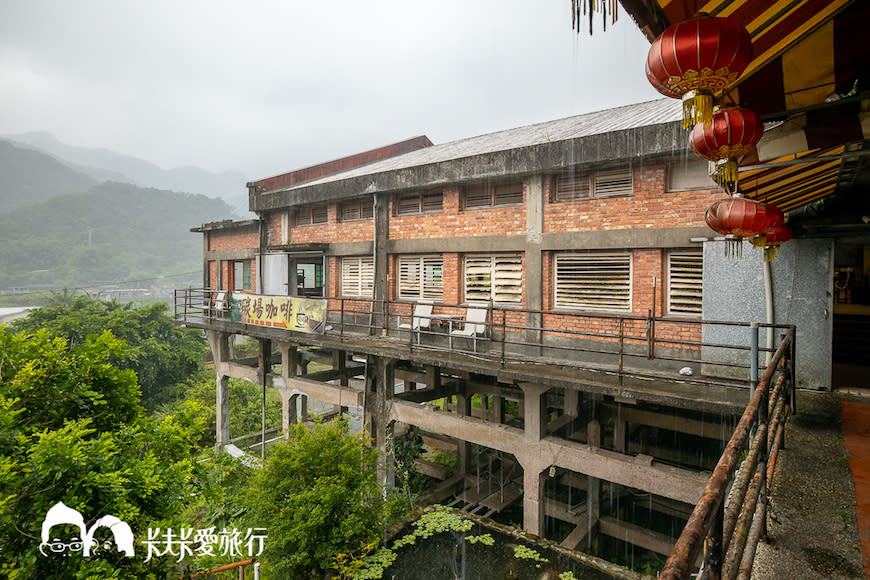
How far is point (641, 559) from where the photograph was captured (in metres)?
9.00

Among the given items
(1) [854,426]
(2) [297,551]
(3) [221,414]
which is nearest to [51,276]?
(3) [221,414]

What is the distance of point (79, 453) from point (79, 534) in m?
0.66

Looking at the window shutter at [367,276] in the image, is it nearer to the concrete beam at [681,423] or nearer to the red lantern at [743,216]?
the concrete beam at [681,423]

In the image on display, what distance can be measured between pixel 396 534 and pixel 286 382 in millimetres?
6111

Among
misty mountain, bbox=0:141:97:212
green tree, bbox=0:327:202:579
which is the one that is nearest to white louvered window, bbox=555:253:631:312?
green tree, bbox=0:327:202:579

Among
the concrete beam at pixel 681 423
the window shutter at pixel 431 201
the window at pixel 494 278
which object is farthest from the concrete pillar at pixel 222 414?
the concrete beam at pixel 681 423

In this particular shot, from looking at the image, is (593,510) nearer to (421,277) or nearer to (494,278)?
(494,278)

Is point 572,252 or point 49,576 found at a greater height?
point 572,252

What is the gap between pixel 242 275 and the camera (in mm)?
16953

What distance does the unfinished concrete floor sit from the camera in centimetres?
239

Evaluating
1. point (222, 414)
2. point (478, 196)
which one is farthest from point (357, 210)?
point (222, 414)

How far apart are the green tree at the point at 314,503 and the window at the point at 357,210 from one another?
6.68 m

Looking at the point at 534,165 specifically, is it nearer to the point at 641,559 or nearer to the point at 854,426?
the point at 854,426

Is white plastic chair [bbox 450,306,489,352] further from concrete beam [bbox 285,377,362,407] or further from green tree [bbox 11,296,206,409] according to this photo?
green tree [bbox 11,296,206,409]
